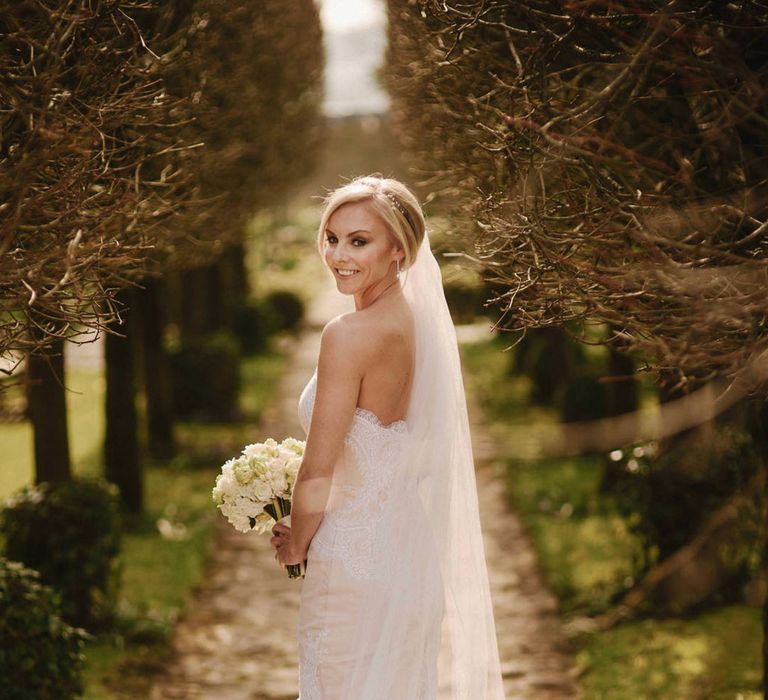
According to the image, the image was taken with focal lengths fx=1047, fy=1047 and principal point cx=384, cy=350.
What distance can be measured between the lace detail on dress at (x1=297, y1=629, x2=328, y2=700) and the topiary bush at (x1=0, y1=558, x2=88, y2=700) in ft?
6.36

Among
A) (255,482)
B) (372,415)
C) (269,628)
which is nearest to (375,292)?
(372,415)

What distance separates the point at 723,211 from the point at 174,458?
35.3 ft

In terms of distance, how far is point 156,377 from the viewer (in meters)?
13.5

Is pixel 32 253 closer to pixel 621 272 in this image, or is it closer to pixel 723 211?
pixel 621 272

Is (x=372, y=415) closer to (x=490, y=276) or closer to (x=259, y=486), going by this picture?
(x=259, y=486)

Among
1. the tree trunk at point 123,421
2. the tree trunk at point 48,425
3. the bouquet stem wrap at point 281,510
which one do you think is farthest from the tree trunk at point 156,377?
the bouquet stem wrap at point 281,510

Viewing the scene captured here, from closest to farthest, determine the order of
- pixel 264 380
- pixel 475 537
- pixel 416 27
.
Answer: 1. pixel 475 537
2. pixel 416 27
3. pixel 264 380

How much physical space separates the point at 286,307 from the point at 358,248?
2399 centimetres

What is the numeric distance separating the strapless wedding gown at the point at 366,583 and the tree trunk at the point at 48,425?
4.18 m

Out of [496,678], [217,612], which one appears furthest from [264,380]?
[496,678]

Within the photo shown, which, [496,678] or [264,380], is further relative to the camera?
[264,380]

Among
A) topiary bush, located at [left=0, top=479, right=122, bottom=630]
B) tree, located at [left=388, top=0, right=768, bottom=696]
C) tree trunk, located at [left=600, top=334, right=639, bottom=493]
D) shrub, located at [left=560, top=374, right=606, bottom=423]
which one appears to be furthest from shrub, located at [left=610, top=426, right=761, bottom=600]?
shrub, located at [left=560, top=374, right=606, bottom=423]

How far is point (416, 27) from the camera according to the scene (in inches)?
258

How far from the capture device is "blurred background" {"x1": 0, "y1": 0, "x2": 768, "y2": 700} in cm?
368
